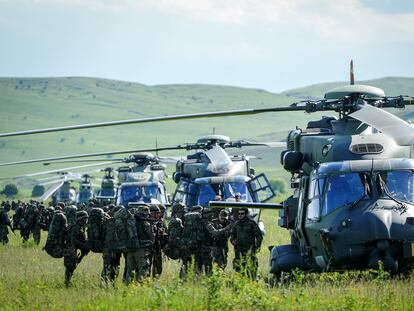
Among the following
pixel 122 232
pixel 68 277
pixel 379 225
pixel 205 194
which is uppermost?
pixel 379 225

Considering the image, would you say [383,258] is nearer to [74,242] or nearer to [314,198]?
[314,198]

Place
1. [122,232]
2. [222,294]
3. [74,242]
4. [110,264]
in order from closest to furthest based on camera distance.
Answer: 1. [222,294]
2. [122,232]
3. [110,264]
4. [74,242]

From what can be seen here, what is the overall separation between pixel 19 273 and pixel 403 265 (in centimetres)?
894

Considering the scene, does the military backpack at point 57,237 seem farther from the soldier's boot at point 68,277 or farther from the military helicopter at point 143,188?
the military helicopter at point 143,188

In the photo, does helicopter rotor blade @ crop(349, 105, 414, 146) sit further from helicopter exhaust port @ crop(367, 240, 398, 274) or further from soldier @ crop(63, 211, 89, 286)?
soldier @ crop(63, 211, 89, 286)

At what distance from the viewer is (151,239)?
1692cm

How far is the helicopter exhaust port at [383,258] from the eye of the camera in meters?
14.3

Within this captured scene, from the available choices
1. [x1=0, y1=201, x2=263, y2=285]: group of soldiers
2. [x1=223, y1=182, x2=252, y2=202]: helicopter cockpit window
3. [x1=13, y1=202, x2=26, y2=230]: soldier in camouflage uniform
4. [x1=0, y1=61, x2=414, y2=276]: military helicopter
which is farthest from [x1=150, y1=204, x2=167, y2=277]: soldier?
[x1=13, y1=202, x2=26, y2=230]: soldier in camouflage uniform

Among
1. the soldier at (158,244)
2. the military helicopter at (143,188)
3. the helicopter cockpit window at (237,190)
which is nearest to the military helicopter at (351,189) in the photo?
the soldier at (158,244)

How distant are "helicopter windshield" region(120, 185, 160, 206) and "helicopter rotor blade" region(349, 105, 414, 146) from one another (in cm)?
2027

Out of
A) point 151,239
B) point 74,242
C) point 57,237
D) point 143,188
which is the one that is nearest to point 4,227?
point 143,188

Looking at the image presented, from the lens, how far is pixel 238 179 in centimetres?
2852

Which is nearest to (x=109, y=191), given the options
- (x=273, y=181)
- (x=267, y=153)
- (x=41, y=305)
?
(x=41, y=305)

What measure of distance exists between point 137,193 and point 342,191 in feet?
66.3
